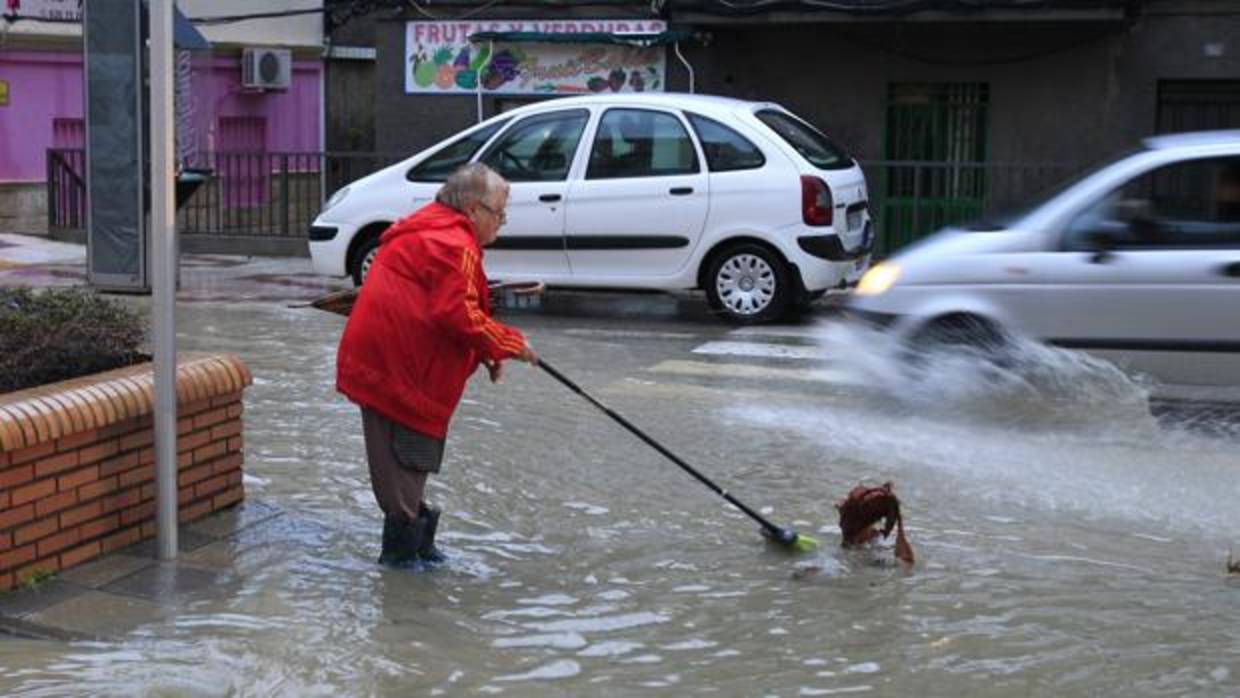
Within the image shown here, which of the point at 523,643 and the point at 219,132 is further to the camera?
the point at 219,132

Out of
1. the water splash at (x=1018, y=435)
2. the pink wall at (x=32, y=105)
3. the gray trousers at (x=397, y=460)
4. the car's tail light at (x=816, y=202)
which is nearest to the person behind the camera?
the gray trousers at (x=397, y=460)

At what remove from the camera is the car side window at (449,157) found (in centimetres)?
1312

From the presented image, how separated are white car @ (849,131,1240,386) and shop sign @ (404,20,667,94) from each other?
937 centimetres

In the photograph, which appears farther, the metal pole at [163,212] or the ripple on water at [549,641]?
the metal pole at [163,212]

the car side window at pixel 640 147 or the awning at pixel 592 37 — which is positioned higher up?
the awning at pixel 592 37

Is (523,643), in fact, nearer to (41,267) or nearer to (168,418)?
(168,418)

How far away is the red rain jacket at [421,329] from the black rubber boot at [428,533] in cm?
45

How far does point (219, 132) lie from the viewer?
23797mm

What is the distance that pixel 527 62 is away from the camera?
18.2 m

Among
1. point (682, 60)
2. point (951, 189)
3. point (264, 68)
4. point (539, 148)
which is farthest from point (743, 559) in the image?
point (264, 68)

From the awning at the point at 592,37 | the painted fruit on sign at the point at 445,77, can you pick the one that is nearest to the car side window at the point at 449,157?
the awning at the point at 592,37

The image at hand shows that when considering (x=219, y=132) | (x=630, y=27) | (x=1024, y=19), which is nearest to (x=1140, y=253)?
(x=1024, y=19)

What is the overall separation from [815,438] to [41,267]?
10.9 meters

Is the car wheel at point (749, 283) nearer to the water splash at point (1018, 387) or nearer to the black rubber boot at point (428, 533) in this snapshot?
the water splash at point (1018, 387)
